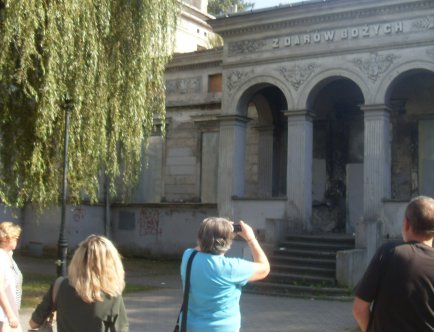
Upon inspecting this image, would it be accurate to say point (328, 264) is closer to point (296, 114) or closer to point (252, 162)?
point (296, 114)

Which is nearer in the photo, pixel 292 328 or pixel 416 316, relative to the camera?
pixel 416 316

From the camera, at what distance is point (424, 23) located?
16203mm

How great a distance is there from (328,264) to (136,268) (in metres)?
7.39

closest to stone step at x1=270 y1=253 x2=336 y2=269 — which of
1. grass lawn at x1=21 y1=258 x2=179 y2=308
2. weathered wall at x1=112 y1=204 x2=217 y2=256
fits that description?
grass lawn at x1=21 y1=258 x2=179 y2=308

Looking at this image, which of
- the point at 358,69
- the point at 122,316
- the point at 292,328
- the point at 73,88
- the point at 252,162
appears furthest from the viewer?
the point at 252,162

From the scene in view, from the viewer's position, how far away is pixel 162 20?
14.2 m

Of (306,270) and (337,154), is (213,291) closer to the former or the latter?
(306,270)

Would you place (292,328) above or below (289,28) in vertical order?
below

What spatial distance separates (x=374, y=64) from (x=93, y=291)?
14.1 metres

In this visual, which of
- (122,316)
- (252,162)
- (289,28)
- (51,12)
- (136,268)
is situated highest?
(289,28)

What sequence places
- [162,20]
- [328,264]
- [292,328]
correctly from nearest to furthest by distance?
[292,328], [162,20], [328,264]

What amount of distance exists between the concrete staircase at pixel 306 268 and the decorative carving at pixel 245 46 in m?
5.45

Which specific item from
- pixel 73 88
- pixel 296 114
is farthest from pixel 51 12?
pixel 296 114

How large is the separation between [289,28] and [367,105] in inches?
125
